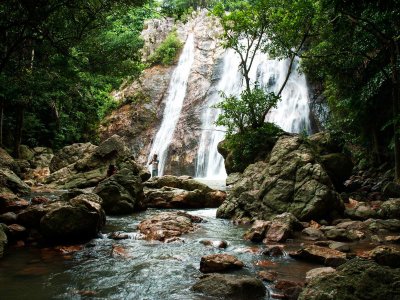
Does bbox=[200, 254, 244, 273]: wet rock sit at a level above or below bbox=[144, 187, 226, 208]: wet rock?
below

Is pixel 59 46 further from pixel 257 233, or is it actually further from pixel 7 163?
pixel 7 163

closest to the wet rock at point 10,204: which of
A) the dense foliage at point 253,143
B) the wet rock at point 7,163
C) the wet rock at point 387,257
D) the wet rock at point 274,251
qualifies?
the wet rock at point 274,251

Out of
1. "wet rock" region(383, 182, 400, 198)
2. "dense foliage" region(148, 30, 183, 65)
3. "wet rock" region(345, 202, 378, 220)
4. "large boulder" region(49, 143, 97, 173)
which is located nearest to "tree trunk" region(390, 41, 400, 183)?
"wet rock" region(383, 182, 400, 198)

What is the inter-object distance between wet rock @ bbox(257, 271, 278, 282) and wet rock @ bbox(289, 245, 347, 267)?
0.94 metres

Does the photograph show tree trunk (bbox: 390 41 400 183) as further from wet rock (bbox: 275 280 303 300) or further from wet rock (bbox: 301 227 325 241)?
wet rock (bbox: 275 280 303 300)

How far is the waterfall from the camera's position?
1024 inches

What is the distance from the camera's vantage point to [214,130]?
20.0 metres

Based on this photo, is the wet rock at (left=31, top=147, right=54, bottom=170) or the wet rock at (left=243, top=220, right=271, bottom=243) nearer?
the wet rock at (left=243, top=220, right=271, bottom=243)

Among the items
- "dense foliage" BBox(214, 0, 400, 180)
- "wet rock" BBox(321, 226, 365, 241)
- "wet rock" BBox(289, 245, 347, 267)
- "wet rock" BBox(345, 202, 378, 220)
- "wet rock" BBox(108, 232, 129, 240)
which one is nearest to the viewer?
"wet rock" BBox(289, 245, 347, 267)

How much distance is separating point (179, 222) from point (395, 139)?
750cm

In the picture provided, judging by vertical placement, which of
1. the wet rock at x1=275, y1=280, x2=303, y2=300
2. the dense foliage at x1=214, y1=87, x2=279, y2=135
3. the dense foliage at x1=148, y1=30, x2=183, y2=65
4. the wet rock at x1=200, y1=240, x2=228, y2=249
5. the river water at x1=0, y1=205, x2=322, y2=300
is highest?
the dense foliage at x1=148, y1=30, x2=183, y2=65

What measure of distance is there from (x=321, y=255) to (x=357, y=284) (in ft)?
8.14

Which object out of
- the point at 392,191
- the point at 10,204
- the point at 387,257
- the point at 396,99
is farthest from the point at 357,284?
the point at 396,99

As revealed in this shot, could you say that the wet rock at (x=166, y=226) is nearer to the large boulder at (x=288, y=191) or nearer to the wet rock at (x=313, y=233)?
the large boulder at (x=288, y=191)
